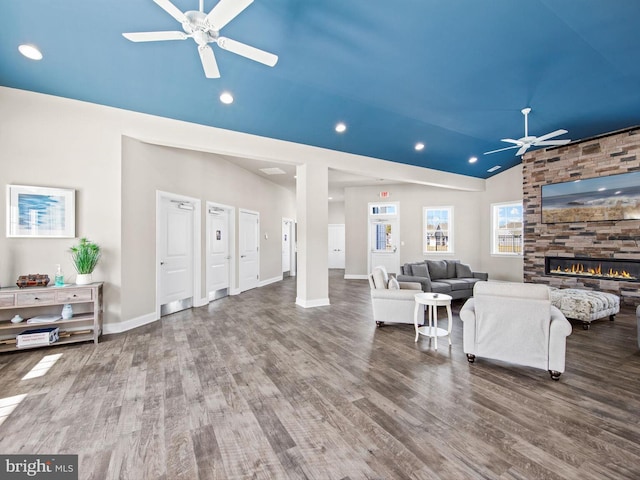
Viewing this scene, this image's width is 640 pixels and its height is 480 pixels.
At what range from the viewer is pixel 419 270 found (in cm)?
568

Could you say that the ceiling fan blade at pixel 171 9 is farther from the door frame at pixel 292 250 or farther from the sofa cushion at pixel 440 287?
the door frame at pixel 292 250

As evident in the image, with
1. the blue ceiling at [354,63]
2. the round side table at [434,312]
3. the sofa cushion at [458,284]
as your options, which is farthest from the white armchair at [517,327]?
the sofa cushion at [458,284]

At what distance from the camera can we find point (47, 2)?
2.55 metres

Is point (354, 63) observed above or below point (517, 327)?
above

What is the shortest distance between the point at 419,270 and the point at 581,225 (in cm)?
366

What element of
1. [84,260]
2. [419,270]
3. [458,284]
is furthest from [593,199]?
[84,260]

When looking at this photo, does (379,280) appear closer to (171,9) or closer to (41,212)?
(171,9)

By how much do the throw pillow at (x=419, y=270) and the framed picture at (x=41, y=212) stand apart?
5571 millimetres

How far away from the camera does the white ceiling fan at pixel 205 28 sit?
6.37ft

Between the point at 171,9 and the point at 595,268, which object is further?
→ the point at 595,268

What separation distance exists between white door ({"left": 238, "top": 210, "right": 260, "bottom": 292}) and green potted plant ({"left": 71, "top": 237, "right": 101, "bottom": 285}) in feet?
10.9

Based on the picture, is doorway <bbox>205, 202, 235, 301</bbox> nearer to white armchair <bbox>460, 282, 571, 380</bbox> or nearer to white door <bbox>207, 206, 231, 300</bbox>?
white door <bbox>207, 206, 231, 300</bbox>

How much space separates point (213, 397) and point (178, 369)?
758 millimetres

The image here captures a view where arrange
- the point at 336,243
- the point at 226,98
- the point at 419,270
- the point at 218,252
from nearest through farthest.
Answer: the point at 226,98 < the point at 419,270 < the point at 218,252 < the point at 336,243
